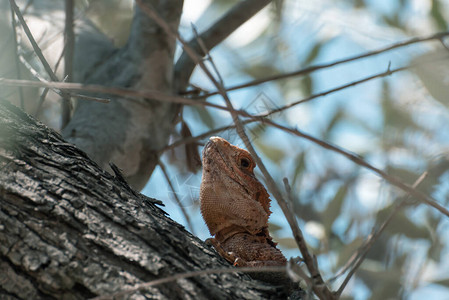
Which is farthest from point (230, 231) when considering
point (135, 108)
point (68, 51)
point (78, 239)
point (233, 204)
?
point (68, 51)

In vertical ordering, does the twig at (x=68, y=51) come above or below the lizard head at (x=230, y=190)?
above

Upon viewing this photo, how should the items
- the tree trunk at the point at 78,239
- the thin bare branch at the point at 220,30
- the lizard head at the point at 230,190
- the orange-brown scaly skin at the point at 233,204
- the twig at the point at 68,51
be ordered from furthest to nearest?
the thin bare branch at the point at 220,30, the twig at the point at 68,51, the lizard head at the point at 230,190, the orange-brown scaly skin at the point at 233,204, the tree trunk at the point at 78,239

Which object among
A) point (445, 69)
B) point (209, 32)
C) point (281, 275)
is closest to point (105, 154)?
point (209, 32)

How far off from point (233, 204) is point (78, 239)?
1547 millimetres

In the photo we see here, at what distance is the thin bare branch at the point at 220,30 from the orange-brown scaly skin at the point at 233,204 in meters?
1.18

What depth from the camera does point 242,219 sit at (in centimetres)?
338

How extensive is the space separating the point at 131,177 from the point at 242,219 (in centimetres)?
125

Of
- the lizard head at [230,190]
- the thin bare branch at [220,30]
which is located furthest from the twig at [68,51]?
the lizard head at [230,190]

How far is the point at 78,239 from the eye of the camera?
1.97m

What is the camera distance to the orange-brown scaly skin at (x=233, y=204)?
327 centimetres

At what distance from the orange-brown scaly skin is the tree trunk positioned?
933mm

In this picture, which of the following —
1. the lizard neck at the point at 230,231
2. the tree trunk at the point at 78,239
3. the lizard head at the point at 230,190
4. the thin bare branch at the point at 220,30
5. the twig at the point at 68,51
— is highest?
the thin bare branch at the point at 220,30

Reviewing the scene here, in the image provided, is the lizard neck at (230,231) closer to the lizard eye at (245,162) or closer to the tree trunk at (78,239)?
the lizard eye at (245,162)

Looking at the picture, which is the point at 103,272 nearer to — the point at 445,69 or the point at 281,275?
the point at 281,275
